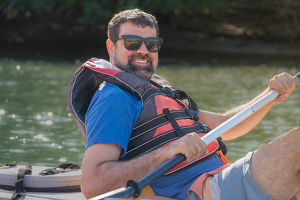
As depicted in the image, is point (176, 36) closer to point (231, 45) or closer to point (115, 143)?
point (231, 45)

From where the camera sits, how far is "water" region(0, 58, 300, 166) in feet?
14.7

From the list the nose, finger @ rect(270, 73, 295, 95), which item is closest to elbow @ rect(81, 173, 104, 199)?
the nose

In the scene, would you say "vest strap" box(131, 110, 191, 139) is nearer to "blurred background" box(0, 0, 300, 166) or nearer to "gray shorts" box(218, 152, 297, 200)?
"gray shorts" box(218, 152, 297, 200)

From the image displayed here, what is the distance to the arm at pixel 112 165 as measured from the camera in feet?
6.38

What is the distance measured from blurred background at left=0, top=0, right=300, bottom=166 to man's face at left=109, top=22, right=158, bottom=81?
6.03ft

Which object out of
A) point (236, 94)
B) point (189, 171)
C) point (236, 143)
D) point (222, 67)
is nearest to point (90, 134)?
point (189, 171)

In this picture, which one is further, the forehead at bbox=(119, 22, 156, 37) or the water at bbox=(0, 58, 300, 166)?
the water at bbox=(0, 58, 300, 166)

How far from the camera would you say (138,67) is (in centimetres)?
252

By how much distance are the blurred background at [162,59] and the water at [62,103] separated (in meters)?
0.01

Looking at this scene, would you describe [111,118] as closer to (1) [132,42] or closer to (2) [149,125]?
(2) [149,125]

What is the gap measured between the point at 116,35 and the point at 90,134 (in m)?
0.79

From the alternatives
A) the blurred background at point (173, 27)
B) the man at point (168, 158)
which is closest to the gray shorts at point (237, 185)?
the man at point (168, 158)

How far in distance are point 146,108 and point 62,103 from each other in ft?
15.3

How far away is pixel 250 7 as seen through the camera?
61.5 feet
